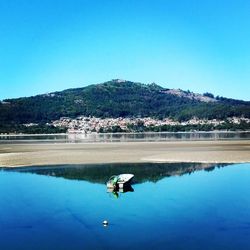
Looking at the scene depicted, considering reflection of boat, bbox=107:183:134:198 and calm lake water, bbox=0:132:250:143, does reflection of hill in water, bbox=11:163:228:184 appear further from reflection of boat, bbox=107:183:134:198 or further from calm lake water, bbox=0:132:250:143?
calm lake water, bbox=0:132:250:143

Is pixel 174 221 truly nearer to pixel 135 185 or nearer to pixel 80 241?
pixel 80 241

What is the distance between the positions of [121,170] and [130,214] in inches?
689

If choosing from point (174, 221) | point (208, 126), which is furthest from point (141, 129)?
point (174, 221)

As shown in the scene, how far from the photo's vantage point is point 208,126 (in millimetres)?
184750

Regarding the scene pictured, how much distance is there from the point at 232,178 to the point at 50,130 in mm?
158560

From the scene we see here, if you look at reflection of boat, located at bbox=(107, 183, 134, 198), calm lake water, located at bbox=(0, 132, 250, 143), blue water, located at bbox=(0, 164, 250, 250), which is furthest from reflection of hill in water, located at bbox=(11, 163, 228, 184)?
calm lake water, located at bbox=(0, 132, 250, 143)

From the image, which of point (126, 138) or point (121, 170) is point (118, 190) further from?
point (126, 138)

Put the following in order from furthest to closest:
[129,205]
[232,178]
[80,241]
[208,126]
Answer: [208,126] < [232,178] < [129,205] < [80,241]

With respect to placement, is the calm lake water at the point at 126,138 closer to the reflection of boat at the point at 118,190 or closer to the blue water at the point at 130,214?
the blue water at the point at 130,214

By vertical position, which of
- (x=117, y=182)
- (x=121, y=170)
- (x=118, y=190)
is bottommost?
(x=118, y=190)

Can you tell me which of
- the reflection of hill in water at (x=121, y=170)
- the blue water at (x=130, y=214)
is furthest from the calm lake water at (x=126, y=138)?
the blue water at (x=130, y=214)

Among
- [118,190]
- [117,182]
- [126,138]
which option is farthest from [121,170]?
[126,138]

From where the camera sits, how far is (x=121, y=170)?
134ft

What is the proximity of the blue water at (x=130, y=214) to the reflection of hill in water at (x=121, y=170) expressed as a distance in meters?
1.89
